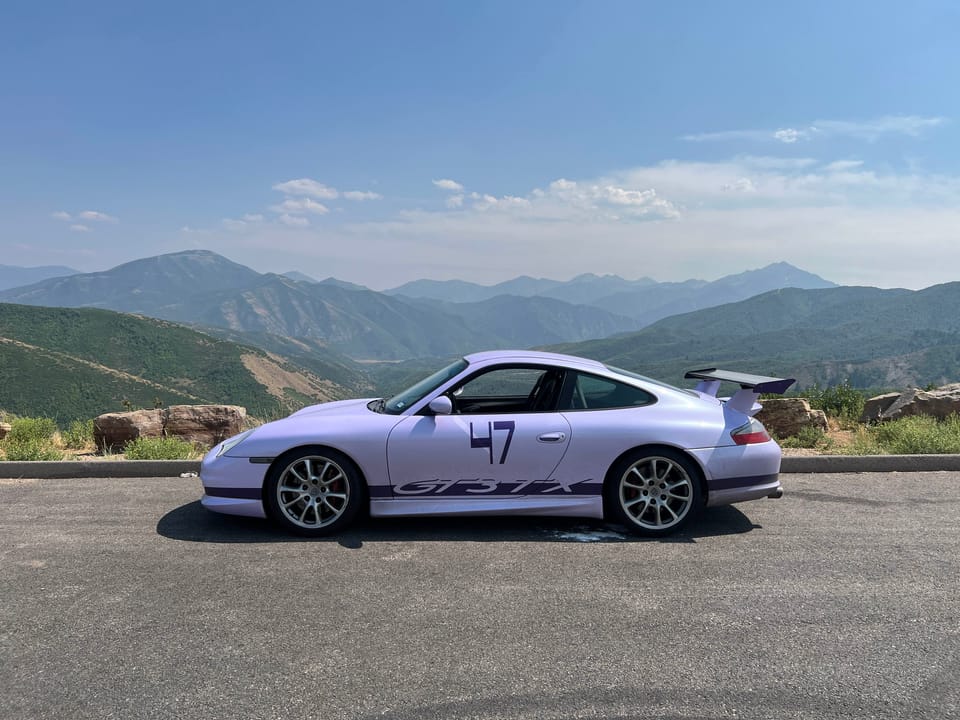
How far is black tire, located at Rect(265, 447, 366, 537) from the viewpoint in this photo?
483cm

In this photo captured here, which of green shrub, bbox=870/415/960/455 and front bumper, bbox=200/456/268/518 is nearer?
front bumper, bbox=200/456/268/518

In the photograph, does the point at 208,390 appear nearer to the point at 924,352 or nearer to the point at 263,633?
Answer: the point at 263,633

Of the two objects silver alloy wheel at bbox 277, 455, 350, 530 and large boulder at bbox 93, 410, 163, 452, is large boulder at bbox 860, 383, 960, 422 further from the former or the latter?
large boulder at bbox 93, 410, 163, 452

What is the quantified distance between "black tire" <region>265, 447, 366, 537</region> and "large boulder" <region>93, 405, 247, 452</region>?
450 centimetres

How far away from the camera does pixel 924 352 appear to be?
188 metres

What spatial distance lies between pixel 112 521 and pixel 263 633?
2.67 metres

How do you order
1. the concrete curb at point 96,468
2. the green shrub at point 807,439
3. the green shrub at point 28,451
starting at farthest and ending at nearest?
the green shrub at point 807,439, the green shrub at point 28,451, the concrete curb at point 96,468

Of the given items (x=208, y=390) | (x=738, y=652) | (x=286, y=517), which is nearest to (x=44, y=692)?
(x=286, y=517)

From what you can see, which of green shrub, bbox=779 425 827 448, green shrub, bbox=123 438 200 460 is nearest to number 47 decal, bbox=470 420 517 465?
A: green shrub, bbox=123 438 200 460

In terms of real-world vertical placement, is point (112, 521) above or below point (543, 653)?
above

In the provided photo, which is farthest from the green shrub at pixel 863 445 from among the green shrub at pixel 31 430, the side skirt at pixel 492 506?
the green shrub at pixel 31 430

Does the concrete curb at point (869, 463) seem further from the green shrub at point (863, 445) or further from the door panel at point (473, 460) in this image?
the door panel at point (473, 460)

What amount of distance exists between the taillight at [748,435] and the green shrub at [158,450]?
5.88 m

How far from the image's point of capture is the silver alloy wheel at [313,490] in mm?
4848
